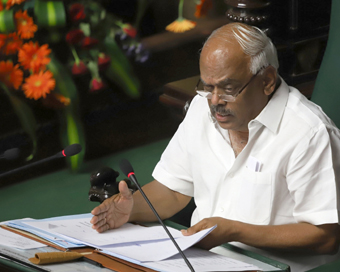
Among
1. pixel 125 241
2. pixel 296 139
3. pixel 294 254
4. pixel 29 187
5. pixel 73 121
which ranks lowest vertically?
pixel 29 187

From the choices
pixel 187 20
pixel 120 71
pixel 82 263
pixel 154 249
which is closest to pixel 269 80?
pixel 154 249

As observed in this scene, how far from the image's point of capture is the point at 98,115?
3.99m

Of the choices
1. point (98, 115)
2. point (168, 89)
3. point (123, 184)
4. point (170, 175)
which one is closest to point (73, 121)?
point (98, 115)

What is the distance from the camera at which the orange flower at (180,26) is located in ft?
13.5

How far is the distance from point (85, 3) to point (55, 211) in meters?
1.23

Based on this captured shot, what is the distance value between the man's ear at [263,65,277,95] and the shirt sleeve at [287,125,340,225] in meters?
0.19

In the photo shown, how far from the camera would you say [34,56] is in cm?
344

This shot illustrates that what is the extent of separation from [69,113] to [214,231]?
221 centimetres

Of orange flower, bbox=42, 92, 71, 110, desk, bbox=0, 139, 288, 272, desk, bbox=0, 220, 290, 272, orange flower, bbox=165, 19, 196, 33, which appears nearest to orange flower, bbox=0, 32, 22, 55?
orange flower, bbox=42, 92, 71, 110

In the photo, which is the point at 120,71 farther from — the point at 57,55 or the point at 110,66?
the point at 57,55

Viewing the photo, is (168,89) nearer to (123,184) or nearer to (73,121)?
(73,121)

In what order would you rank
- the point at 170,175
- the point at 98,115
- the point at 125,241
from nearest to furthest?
the point at 125,241 → the point at 170,175 → the point at 98,115

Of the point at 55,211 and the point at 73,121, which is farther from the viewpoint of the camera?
the point at 73,121

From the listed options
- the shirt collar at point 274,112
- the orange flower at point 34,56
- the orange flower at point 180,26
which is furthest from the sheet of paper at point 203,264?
the orange flower at point 180,26
